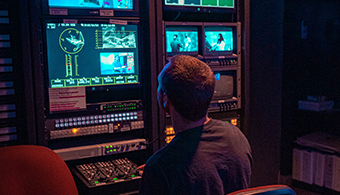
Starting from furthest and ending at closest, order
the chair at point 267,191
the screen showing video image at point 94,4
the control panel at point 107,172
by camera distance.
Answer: the screen showing video image at point 94,4 < the control panel at point 107,172 < the chair at point 267,191

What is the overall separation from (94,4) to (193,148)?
1321 millimetres

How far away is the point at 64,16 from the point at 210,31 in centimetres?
107

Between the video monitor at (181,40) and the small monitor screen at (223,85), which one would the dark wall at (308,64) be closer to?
the small monitor screen at (223,85)

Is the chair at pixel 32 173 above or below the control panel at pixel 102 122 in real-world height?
below

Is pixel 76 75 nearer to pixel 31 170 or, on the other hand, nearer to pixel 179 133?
pixel 31 170

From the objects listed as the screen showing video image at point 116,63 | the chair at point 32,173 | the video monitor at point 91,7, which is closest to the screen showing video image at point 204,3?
the video monitor at point 91,7

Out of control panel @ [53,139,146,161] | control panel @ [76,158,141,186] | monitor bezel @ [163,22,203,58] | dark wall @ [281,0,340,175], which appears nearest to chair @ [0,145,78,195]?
control panel @ [76,158,141,186]

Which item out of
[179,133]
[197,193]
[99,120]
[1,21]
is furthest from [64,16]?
[197,193]

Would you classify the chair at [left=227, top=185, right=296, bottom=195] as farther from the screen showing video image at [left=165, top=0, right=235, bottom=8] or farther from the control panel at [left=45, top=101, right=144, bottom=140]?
the screen showing video image at [left=165, top=0, right=235, bottom=8]

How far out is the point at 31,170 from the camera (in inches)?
56.8

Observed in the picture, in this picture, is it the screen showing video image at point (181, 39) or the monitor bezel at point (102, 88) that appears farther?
the screen showing video image at point (181, 39)

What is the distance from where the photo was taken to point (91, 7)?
2029mm

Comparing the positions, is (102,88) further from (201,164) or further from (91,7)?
(201,164)

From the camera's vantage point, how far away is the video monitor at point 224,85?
2449mm
